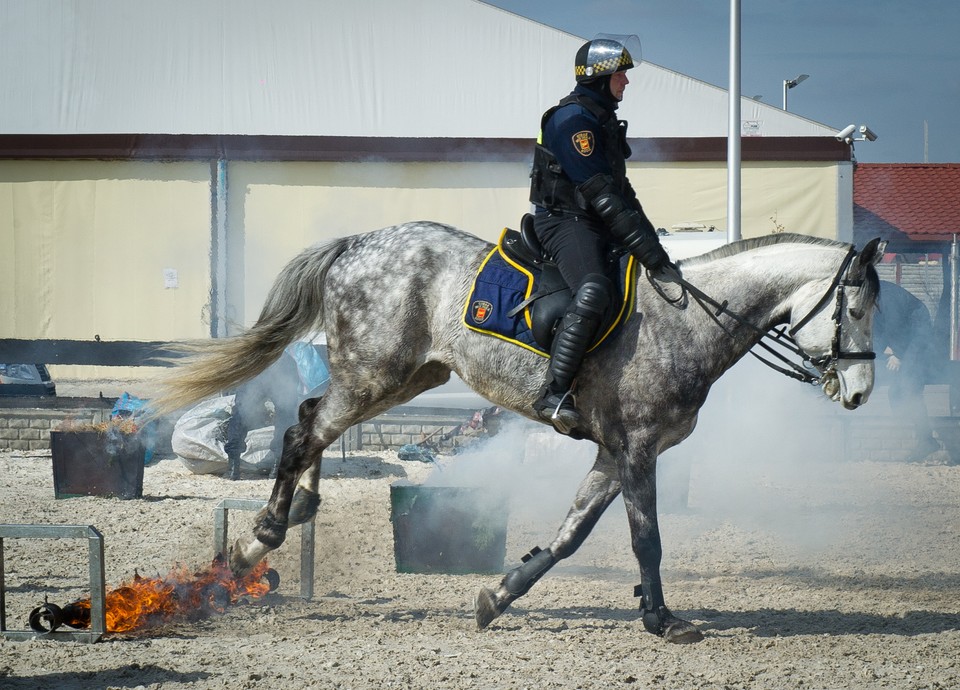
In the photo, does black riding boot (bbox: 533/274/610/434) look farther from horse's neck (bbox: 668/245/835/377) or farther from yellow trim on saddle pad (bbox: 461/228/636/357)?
horse's neck (bbox: 668/245/835/377)

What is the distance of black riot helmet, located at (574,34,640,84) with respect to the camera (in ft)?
16.4

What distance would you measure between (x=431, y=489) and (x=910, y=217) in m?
20.8

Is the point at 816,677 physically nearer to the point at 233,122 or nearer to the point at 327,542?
the point at 327,542

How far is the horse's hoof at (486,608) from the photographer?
5055 mm

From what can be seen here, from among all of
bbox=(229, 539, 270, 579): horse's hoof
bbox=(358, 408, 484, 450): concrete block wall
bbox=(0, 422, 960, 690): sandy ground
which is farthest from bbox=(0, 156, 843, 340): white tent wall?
bbox=(229, 539, 270, 579): horse's hoof

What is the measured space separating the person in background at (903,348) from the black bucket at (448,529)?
7091 mm

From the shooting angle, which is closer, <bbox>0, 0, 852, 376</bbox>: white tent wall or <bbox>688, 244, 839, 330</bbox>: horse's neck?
<bbox>688, 244, 839, 330</bbox>: horse's neck

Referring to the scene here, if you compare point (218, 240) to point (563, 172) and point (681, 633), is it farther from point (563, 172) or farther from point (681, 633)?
point (681, 633)

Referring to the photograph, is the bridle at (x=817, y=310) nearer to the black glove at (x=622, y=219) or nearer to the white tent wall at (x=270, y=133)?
the black glove at (x=622, y=219)

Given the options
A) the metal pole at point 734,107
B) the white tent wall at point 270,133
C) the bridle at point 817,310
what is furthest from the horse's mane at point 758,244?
the white tent wall at point 270,133

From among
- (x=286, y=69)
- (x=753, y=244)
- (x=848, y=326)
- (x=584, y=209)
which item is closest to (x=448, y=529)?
(x=584, y=209)

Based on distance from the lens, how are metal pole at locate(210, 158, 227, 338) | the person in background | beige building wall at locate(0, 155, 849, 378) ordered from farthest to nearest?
1. metal pole at locate(210, 158, 227, 338)
2. beige building wall at locate(0, 155, 849, 378)
3. the person in background

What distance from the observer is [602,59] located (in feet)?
16.4

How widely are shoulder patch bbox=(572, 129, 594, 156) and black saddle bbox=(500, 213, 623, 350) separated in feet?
1.36
